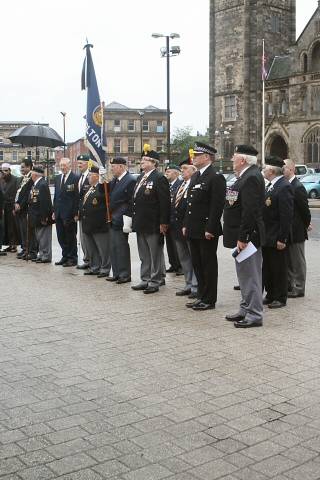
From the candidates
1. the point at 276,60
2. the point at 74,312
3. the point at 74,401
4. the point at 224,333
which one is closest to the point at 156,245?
the point at 74,312

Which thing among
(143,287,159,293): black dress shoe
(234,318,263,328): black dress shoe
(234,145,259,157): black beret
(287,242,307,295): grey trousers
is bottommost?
(234,318,263,328): black dress shoe

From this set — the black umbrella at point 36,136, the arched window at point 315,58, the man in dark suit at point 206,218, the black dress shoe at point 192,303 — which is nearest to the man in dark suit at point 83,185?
the man in dark suit at point 206,218

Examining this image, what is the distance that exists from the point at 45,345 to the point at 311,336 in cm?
288

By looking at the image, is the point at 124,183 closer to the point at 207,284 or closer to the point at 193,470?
the point at 207,284

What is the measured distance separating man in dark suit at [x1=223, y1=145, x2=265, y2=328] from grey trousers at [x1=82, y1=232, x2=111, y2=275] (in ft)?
13.2

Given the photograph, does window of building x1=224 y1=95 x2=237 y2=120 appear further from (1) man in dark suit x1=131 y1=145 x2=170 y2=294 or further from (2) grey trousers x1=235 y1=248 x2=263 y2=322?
(2) grey trousers x1=235 y1=248 x2=263 y2=322

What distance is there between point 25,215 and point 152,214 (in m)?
5.44

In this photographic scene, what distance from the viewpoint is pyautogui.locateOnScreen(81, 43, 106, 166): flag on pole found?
1272 cm

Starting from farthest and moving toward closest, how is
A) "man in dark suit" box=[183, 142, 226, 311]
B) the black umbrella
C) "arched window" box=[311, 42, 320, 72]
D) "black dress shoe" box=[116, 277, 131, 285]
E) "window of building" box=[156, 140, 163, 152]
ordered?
"window of building" box=[156, 140, 163, 152] < "arched window" box=[311, 42, 320, 72] < the black umbrella < "black dress shoe" box=[116, 277, 131, 285] < "man in dark suit" box=[183, 142, 226, 311]

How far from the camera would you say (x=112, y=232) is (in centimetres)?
1125

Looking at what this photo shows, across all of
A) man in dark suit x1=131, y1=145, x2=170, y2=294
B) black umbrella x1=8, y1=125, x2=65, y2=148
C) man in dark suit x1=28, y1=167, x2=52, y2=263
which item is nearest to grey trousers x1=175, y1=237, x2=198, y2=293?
man in dark suit x1=131, y1=145, x2=170, y2=294

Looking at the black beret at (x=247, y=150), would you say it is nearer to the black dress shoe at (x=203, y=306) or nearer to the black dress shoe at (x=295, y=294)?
the black dress shoe at (x=203, y=306)

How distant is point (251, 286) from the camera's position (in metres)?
7.98

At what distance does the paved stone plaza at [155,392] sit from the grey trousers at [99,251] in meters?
2.64
